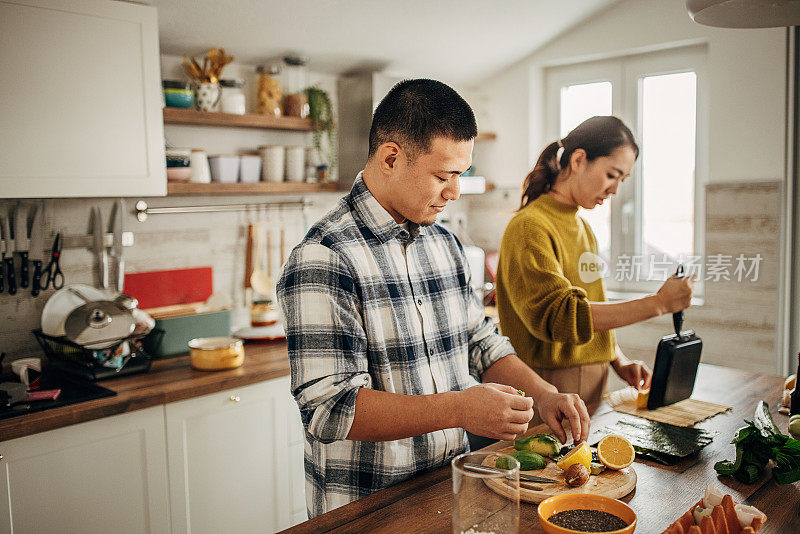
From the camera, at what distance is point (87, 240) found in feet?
8.96

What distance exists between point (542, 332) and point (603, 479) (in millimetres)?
616

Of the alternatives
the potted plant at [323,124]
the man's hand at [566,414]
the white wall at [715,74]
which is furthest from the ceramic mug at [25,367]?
the white wall at [715,74]

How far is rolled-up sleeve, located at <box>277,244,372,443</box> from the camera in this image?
127 cm

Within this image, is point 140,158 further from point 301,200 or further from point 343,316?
point 343,316

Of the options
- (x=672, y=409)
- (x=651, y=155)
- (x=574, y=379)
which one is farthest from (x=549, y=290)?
(x=651, y=155)

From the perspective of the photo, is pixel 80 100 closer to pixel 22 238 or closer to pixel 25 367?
pixel 22 238

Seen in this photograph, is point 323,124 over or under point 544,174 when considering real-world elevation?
over

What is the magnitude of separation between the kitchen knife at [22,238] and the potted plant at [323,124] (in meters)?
1.33

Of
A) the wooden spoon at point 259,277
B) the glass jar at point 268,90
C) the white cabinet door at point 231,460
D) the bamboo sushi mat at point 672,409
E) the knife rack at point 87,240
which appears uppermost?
the glass jar at point 268,90

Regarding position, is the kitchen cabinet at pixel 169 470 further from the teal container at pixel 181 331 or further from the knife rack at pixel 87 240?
the knife rack at pixel 87 240

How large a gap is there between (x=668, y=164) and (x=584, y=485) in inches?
108

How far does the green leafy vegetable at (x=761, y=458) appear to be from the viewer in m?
1.36

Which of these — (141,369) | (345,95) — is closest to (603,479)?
(141,369)

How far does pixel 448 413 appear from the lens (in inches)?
51.0
